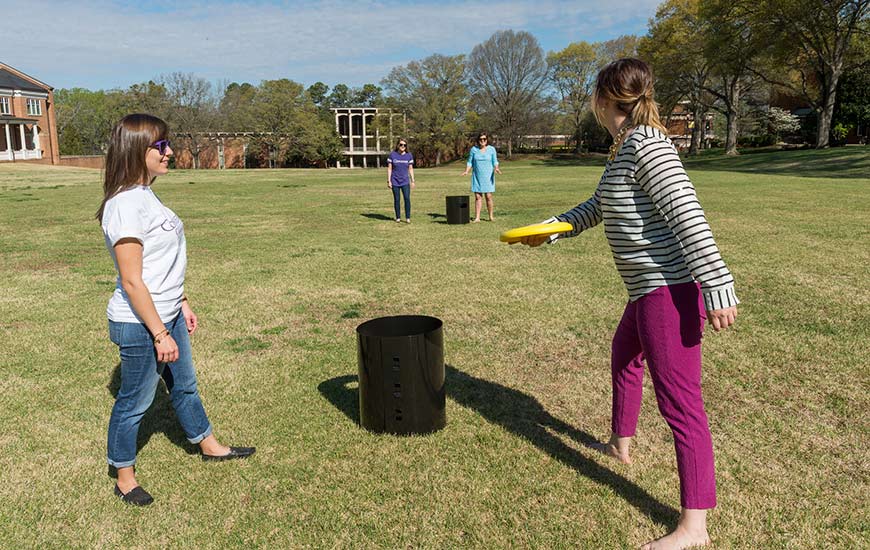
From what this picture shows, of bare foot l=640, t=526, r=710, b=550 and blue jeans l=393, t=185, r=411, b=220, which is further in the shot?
blue jeans l=393, t=185, r=411, b=220

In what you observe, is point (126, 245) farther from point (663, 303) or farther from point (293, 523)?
point (663, 303)

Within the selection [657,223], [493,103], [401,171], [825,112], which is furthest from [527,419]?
[493,103]

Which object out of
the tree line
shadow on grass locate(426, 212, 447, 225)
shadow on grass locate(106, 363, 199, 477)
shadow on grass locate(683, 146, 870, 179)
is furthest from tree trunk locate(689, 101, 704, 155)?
shadow on grass locate(106, 363, 199, 477)

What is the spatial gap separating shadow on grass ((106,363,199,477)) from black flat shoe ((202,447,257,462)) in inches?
7.0

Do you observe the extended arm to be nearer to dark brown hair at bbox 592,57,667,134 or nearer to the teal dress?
dark brown hair at bbox 592,57,667,134

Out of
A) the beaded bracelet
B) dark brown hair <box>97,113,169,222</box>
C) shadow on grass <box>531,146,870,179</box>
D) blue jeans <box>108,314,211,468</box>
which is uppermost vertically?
shadow on grass <box>531,146,870,179</box>

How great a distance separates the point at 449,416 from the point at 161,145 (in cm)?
245

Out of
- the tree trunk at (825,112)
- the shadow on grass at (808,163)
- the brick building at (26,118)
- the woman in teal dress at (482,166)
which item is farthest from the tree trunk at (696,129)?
the brick building at (26,118)

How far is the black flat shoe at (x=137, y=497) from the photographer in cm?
329

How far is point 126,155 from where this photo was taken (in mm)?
2947

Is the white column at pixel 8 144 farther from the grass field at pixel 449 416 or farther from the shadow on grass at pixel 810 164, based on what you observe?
the grass field at pixel 449 416

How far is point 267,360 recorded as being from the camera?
18.0 feet

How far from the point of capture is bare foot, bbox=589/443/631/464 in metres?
3.66

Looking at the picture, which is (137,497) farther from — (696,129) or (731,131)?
(696,129)
